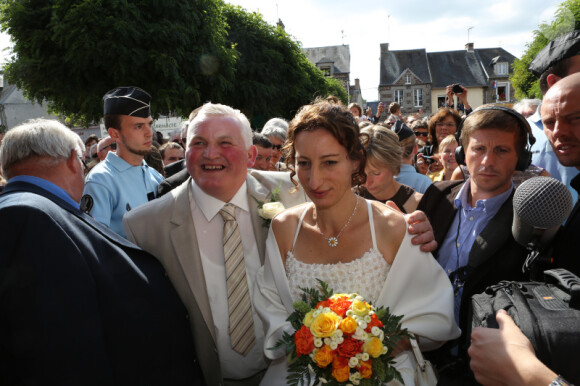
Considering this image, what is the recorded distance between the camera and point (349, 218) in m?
2.59

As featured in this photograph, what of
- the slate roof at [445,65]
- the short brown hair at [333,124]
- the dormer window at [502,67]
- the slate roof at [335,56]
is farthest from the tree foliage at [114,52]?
the dormer window at [502,67]

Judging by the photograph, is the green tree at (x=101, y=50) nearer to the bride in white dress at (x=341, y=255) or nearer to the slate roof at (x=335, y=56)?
the bride in white dress at (x=341, y=255)

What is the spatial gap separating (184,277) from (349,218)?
1203 millimetres

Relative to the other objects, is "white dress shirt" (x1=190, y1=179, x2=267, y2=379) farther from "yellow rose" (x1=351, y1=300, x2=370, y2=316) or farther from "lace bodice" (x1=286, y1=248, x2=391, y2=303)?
"yellow rose" (x1=351, y1=300, x2=370, y2=316)

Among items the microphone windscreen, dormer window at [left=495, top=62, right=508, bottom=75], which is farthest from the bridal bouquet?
dormer window at [left=495, top=62, right=508, bottom=75]

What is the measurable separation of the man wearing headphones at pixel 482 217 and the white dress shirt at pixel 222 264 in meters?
1.27

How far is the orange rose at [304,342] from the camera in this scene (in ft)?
6.25

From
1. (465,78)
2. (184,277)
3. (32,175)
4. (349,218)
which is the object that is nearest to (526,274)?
(349,218)

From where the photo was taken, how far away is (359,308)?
1938 millimetres

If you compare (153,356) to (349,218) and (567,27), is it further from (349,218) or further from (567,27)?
(567,27)

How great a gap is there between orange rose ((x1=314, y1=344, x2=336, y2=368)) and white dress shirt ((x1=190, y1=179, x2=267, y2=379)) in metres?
1.15

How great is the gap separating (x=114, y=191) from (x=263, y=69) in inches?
869

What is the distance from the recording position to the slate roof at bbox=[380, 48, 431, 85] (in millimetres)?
57156

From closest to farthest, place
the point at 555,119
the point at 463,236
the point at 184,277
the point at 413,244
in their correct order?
the point at 555,119 → the point at 413,244 → the point at 463,236 → the point at 184,277
